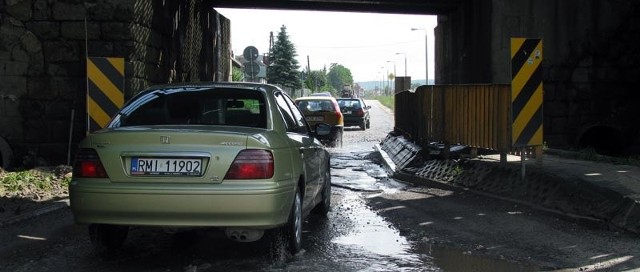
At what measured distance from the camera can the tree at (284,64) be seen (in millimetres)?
74312

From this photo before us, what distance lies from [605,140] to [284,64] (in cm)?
6493

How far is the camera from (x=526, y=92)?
8180 mm

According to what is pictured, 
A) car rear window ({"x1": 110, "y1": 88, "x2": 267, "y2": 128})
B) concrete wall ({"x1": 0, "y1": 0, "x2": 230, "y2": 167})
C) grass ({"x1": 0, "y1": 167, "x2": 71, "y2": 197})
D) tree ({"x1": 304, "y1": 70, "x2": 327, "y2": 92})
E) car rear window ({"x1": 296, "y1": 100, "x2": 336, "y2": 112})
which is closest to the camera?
car rear window ({"x1": 110, "y1": 88, "x2": 267, "y2": 128})

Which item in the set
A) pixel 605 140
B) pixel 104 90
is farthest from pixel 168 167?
pixel 605 140

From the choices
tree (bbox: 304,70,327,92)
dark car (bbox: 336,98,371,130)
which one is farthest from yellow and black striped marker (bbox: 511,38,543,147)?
tree (bbox: 304,70,327,92)

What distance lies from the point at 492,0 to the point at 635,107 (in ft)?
12.8

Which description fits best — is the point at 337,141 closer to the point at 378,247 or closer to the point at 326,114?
the point at 326,114

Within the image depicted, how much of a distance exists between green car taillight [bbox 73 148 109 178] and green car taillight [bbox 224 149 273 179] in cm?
97

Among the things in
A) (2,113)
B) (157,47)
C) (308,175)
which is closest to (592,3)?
(157,47)

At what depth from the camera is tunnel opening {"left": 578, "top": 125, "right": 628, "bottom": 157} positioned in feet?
42.5

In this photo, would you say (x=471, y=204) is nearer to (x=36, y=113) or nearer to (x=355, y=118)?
(x=36, y=113)

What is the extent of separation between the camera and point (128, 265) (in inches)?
191

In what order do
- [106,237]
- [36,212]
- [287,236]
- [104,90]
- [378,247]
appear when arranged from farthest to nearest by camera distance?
[104,90], [36,212], [378,247], [106,237], [287,236]

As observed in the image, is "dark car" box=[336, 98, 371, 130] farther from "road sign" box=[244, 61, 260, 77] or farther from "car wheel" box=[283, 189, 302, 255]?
"car wheel" box=[283, 189, 302, 255]
